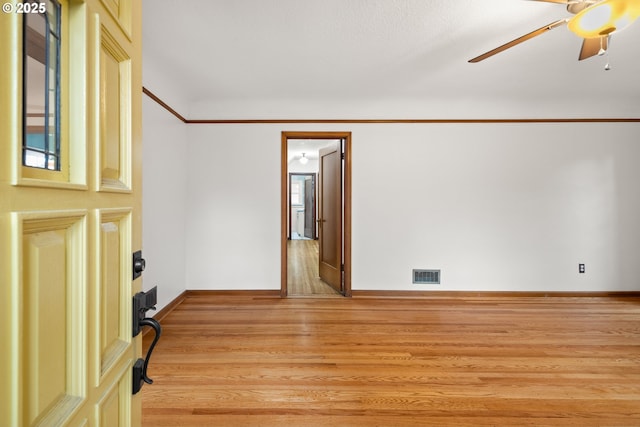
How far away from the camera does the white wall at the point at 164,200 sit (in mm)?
2727

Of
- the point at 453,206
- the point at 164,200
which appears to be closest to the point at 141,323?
the point at 164,200

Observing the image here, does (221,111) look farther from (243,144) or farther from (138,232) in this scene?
(138,232)

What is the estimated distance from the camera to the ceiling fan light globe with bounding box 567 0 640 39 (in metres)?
1.46

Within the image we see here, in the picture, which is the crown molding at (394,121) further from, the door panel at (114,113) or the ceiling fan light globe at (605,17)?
the door panel at (114,113)

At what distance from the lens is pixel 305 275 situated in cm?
503

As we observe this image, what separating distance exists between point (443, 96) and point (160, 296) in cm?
384

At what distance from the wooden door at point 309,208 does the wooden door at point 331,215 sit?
4624mm

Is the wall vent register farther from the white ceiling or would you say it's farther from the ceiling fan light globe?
the ceiling fan light globe

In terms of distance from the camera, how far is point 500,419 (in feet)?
5.62

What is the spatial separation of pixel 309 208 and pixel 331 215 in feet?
18.3

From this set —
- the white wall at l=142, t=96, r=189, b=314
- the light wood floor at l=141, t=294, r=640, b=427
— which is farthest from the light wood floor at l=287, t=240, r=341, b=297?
the white wall at l=142, t=96, r=189, b=314

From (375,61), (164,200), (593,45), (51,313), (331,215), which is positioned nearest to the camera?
(51,313)

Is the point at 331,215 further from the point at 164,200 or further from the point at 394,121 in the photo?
the point at 164,200

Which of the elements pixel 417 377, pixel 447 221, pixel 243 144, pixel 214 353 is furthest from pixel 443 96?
pixel 214 353
